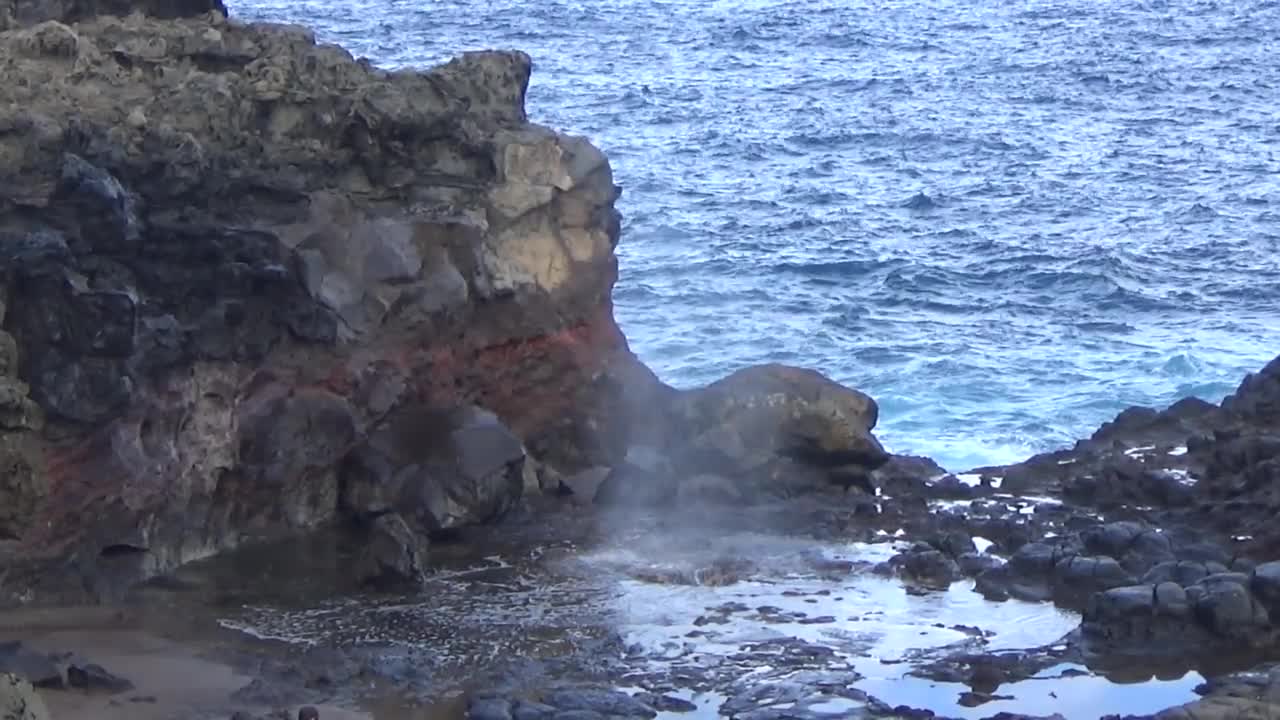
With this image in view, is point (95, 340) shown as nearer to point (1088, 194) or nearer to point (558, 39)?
point (1088, 194)

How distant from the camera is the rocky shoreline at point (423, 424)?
18000 millimetres

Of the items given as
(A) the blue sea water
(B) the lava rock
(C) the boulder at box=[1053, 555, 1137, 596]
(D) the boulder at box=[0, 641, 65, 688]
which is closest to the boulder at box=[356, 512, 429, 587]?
(B) the lava rock

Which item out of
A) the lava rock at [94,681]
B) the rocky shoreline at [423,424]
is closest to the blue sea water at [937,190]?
the rocky shoreline at [423,424]

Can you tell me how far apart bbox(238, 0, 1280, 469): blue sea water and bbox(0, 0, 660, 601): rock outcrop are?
717 centimetres

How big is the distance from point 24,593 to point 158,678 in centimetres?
212

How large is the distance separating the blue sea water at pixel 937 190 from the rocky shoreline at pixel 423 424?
17.5 feet

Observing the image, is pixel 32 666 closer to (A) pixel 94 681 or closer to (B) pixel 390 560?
(A) pixel 94 681

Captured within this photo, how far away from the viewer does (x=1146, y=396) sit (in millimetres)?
30234

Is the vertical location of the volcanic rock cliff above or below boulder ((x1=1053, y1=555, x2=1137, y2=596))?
above

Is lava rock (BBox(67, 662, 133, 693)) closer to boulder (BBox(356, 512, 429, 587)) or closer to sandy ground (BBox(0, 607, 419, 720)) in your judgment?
sandy ground (BBox(0, 607, 419, 720))

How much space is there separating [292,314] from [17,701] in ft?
23.8

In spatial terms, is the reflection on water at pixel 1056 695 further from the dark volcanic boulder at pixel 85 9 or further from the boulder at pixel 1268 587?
the dark volcanic boulder at pixel 85 9

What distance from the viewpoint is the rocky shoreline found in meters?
18.0

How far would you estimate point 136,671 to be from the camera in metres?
16.7
